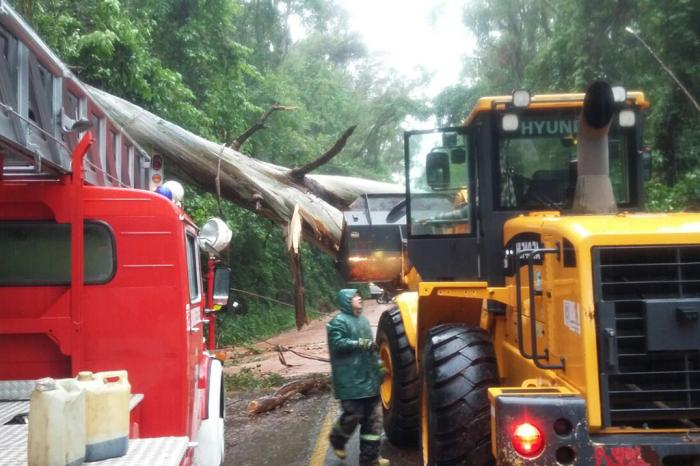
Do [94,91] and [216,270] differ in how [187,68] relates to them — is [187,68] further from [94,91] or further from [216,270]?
[216,270]

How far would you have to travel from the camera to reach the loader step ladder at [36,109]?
158 inches

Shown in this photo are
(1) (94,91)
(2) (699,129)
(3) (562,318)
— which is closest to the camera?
(3) (562,318)

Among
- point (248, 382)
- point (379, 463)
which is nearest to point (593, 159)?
point (379, 463)

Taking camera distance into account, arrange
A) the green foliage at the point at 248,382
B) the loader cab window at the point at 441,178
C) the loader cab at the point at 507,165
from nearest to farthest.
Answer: the loader cab at the point at 507,165 → the loader cab window at the point at 441,178 → the green foliage at the point at 248,382

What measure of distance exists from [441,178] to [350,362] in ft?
6.03

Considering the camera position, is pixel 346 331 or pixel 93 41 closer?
pixel 346 331

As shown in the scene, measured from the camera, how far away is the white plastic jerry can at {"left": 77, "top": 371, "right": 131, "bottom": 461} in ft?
11.9

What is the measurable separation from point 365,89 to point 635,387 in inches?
1652

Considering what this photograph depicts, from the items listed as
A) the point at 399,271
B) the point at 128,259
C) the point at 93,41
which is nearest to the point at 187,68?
the point at 93,41

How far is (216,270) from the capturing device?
666 centimetres

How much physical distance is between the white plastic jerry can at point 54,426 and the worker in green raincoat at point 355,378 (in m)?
3.70

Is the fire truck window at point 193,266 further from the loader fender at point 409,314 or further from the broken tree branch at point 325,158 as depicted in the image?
the broken tree branch at point 325,158

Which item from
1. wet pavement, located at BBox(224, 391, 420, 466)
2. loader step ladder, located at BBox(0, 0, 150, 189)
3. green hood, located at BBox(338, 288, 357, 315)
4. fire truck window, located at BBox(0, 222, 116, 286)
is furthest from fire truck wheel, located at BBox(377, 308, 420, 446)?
fire truck window, located at BBox(0, 222, 116, 286)

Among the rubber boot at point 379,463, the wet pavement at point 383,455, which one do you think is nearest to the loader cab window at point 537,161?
the rubber boot at point 379,463
